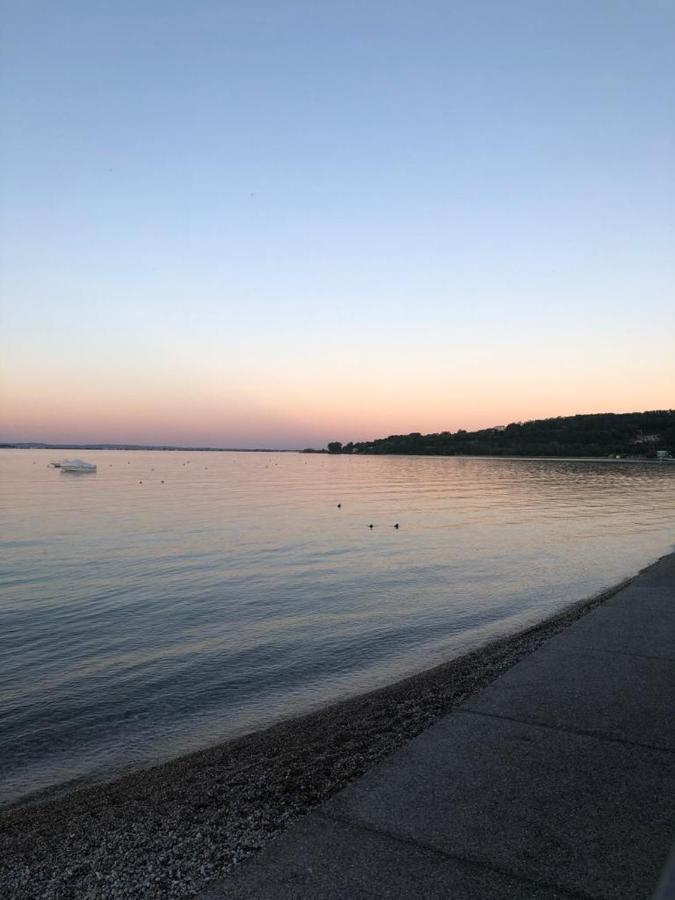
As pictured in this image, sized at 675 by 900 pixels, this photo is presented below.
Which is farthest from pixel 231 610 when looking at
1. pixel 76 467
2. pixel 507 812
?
pixel 76 467

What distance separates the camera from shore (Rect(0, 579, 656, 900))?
431cm

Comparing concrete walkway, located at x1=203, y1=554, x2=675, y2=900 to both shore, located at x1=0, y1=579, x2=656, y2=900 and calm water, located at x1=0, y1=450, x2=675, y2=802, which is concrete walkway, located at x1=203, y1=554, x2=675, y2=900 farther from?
calm water, located at x1=0, y1=450, x2=675, y2=802

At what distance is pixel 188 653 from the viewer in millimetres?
12500

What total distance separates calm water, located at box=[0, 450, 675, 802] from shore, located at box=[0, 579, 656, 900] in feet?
4.04

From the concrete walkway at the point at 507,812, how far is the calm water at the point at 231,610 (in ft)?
14.2

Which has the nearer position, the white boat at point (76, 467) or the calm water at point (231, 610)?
the calm water at point (231, 610)

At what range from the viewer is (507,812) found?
4.46 metres

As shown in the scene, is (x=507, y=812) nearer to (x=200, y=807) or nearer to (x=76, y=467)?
(x=200, y=807)

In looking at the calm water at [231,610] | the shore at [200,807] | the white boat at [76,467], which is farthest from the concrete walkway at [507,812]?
the white boat at [76,467]

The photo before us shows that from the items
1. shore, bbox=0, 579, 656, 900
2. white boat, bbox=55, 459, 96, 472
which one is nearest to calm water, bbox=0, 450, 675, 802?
shore, bbox=0, 579, 656, 900

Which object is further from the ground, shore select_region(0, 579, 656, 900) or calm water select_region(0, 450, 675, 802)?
shore select_region(0, 579, 656, 900)

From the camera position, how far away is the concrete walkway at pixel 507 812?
146 inches

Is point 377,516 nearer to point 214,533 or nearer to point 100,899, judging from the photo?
point 214,533

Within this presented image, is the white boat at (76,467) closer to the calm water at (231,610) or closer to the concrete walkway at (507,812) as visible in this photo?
the calm water at (231,610)
